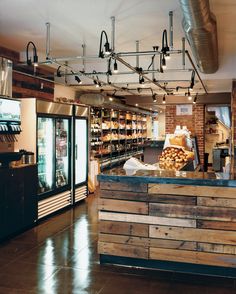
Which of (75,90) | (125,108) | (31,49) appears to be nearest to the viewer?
(31,49)

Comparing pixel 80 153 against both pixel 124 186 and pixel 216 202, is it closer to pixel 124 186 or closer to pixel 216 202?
pixel 124 186

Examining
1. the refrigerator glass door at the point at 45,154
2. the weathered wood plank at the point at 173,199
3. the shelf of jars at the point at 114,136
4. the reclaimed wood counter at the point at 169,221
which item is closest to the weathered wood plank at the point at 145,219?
the reclaimed wood counter at the point at 169,221

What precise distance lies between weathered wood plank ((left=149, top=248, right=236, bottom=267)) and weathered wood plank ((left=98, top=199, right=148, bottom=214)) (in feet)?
1.54

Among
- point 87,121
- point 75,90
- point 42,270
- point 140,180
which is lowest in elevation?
point 42,270

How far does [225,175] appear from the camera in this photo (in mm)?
4211

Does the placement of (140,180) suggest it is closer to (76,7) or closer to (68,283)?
(68,283)

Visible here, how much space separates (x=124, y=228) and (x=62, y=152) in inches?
140

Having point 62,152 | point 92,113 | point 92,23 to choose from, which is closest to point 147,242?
point 92,23

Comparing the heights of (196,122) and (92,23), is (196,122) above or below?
below

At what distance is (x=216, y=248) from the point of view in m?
3.93

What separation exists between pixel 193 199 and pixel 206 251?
572mm

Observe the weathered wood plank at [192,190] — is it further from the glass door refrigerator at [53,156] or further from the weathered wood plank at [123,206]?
the glass door refrigerator at [53,156]

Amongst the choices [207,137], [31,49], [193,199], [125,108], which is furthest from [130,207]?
[207,137]

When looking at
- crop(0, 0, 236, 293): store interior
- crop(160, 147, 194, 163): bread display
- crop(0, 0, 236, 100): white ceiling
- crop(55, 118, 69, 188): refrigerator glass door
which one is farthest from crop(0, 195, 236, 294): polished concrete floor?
crop(0, 0, 236, 100): white ceiling
